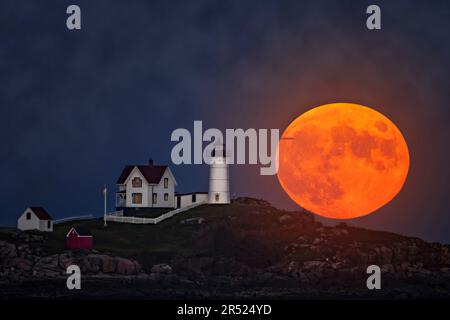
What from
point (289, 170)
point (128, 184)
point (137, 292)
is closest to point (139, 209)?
point (128, 184)

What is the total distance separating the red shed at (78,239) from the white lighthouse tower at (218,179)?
22.7 meters

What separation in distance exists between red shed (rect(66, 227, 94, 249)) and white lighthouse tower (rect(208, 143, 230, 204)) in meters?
22.7

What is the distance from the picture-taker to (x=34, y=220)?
13712cm

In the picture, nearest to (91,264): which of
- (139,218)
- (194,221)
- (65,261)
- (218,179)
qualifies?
(65,261)

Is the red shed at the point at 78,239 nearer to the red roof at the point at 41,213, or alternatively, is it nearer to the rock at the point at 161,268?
the red roof at the point at 41,213

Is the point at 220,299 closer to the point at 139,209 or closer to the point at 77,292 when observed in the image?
the point at 77,292

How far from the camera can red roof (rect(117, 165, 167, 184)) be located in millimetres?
152250

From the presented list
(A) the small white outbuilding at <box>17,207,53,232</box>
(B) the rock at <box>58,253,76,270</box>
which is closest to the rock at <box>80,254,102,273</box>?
(B) the rock at <box>58,253,76,270</box>

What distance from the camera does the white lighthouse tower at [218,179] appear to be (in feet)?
501

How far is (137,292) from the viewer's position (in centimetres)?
12525

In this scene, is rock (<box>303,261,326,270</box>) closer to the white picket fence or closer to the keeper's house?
the white picket fence

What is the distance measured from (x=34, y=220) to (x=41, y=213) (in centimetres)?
97

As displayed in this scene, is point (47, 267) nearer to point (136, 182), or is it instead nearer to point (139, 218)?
point (139, 218)
